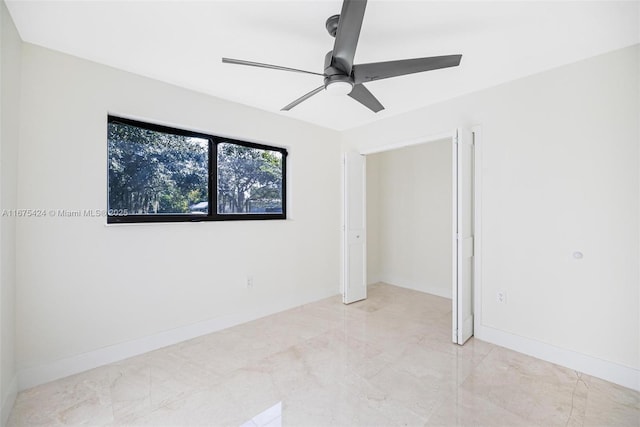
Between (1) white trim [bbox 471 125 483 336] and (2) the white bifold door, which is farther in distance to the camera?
(1) white trim [bbox 471 125 483 336]

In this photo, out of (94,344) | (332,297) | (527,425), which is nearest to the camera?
(527,425)

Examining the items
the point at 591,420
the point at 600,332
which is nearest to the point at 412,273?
the point at 600,332

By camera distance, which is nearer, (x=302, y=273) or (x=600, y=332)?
(x=600, y=332)

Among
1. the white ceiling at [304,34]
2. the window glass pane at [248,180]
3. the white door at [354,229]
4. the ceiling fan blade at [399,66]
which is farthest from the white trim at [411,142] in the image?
the window glass pane at [248,180]

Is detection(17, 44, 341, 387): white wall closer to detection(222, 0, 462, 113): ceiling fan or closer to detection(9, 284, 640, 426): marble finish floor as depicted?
detection(9, 284, 640, 426): marble finish floor

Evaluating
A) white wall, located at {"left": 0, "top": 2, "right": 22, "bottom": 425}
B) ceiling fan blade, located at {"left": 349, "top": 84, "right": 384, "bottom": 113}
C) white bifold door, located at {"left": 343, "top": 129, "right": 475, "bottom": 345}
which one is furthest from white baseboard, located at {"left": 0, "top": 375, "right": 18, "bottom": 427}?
white bifold door, located at {"left": 343, "top": 129, "right": 475, "bottom": 345}

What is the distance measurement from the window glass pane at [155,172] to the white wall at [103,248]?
0.15 metres

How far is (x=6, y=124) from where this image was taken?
1.72 meters

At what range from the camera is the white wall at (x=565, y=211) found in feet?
6.72

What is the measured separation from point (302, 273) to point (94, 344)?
2.14 metres

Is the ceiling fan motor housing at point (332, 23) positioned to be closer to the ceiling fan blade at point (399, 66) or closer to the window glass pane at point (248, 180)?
the ceiling fan blade at point (399, 66)

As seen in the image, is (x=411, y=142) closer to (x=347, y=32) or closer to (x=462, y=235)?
(x=462, y=235)

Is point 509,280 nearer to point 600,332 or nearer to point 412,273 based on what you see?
point 600,332

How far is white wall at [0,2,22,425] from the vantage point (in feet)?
5.36
